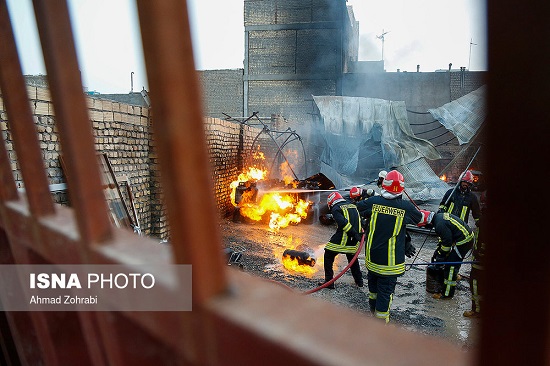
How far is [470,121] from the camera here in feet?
50.0

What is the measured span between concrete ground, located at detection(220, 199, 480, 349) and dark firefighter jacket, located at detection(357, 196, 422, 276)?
35.5 inches

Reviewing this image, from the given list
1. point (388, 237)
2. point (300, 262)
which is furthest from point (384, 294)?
point (300, 262)

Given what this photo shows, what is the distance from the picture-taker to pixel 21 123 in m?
1.44

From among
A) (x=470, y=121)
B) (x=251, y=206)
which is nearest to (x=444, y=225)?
(x=251, y=206)

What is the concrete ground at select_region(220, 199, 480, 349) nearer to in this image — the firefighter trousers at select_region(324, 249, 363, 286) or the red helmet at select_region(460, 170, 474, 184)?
the firefighter trousers at select_region(324, 249, 363, 286)

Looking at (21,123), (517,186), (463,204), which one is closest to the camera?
(517,186)

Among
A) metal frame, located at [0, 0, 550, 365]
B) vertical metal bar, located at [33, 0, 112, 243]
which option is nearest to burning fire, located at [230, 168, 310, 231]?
metal frame, located at [0, 0, 550, 365]

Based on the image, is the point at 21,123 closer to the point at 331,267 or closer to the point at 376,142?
the point at 331,267

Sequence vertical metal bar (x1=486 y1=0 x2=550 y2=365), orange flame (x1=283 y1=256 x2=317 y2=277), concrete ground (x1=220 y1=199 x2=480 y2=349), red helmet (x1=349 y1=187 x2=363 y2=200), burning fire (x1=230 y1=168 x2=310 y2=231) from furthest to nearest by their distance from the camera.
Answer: burning fire (x1=230 y1=168 x2=310 y2=231) → orange flame (x1=283 y1=256 x2=317 y2=277) → red helmet (x1=349 y1=187 x2=363 y2=200) → concrete ground (x1=220 y1=199 x2=480 y2=349) → vertical metal bar (x1=486 y1=0 x2=550 y2=365)

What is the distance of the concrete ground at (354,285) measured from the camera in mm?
4996

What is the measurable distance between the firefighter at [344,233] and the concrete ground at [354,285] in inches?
15.6

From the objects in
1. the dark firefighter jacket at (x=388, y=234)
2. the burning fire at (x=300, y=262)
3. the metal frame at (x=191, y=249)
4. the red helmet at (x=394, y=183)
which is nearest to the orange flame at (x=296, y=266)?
the burning fire at (x=300, y=262)

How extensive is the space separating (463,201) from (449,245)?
1703mm

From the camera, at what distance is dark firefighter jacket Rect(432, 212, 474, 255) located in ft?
17.8
